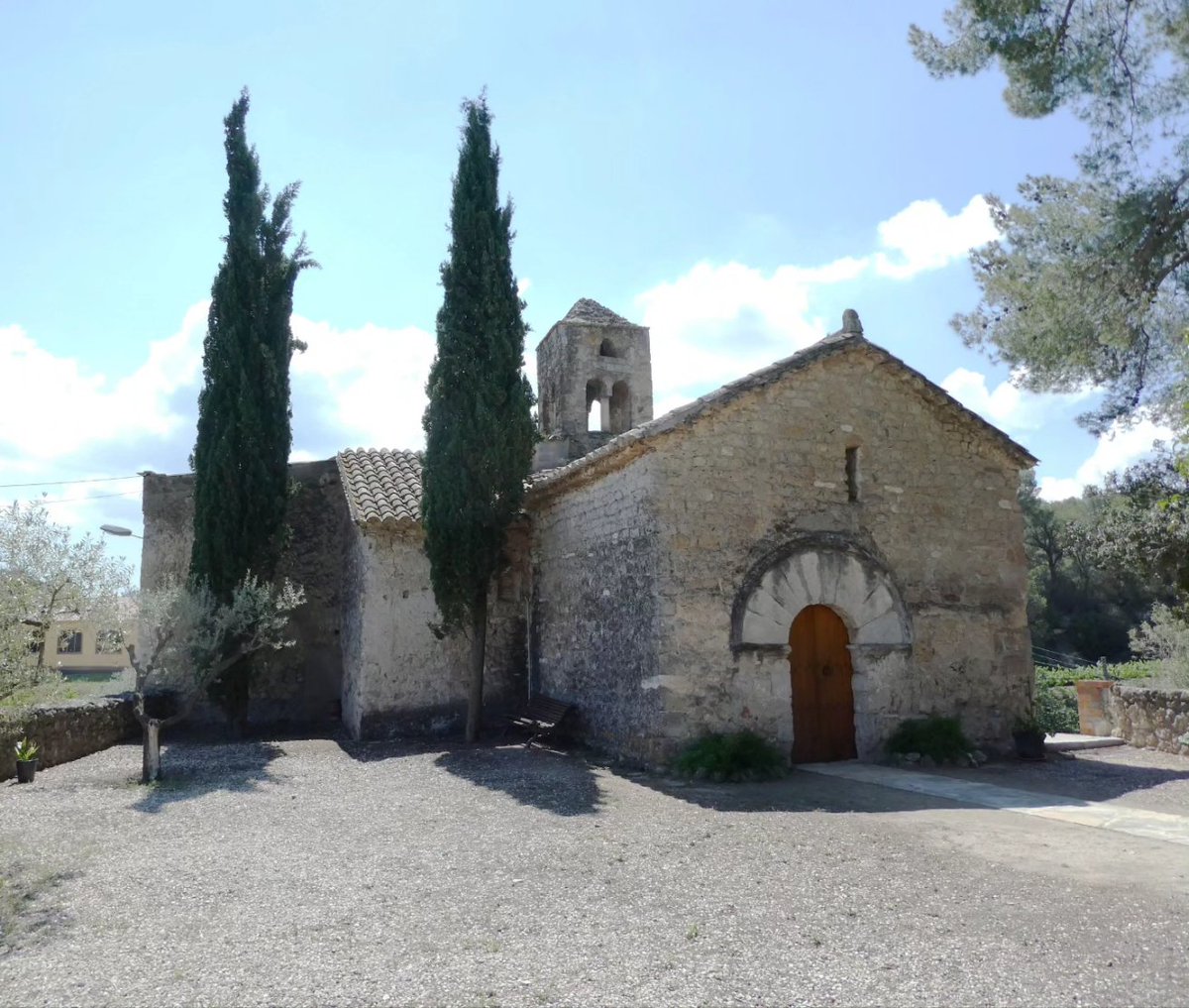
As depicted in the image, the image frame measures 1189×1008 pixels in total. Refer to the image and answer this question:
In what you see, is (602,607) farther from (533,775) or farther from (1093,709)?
(1093,709)

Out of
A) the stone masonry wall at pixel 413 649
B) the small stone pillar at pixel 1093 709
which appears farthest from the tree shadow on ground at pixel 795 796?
the small stone pillar at pixel 1093 709

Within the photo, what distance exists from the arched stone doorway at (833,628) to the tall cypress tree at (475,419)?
3972 millimetres

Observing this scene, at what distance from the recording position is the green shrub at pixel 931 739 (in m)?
10.1

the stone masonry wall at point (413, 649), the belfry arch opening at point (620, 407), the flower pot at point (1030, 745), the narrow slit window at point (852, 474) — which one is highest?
the belfry arch opening at point (620, 407)

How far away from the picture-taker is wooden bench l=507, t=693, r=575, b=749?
1147 cm

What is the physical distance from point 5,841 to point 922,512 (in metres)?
9.81

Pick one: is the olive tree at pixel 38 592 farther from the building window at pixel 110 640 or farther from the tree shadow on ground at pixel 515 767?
the tree shadow on ground at pixel 515 767

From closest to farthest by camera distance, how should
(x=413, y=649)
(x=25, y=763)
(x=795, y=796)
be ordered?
(x=795, y=796)
(x=25, y=763)
(x=413, y=649)

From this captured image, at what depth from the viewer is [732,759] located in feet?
29.7

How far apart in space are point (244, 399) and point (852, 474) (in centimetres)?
929

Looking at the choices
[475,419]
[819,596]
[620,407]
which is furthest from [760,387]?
[620,407]

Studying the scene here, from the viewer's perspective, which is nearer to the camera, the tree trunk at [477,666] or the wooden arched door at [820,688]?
the wooden arched door at [820,688]

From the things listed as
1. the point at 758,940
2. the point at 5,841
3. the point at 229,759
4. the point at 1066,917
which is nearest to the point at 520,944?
the point at 758,940

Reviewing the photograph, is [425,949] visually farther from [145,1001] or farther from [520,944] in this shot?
[145,1001]
